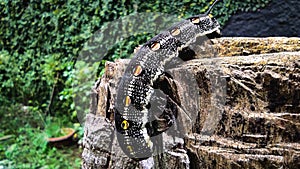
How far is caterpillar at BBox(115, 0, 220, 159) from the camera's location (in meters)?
1.13

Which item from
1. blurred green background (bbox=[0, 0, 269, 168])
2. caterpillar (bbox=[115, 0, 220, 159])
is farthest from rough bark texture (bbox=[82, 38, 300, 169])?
blurred green background (bbox=[0, 0, 269, 168])

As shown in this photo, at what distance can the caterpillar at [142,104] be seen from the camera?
1.13 metres

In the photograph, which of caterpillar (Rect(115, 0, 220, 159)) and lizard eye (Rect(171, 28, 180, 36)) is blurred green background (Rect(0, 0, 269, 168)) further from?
caterpillar (Rect(115, 0, 220, 159))

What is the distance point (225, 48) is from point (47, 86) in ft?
10.0

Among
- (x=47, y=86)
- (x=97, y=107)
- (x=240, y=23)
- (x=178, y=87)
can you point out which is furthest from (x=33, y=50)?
(x=178, y=87)

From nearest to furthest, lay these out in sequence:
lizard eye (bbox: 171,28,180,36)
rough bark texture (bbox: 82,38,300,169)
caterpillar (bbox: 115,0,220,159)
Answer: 1. rough bark texture (bbox: 82,38,300,169)
2. caterpillar (bbox: 115,0,220,159)
3. lizard eye (bbox: 171,28,180,36)

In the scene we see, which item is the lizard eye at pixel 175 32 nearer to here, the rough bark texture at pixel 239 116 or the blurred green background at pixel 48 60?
the rough bark texture at pixel 239 116

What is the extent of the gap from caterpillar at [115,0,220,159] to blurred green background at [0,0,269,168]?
192 cm

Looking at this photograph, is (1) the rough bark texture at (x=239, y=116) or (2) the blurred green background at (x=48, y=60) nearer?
(1) the rough bark texture at (x=239, y=116)

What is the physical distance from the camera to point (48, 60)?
3.91m

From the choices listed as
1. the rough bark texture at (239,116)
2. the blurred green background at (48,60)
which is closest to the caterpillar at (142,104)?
the rough bark texture at (239,116)

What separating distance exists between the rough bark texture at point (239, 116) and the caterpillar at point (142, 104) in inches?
1.9

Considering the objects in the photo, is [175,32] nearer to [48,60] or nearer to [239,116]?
[239,116]

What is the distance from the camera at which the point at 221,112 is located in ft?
3.64
